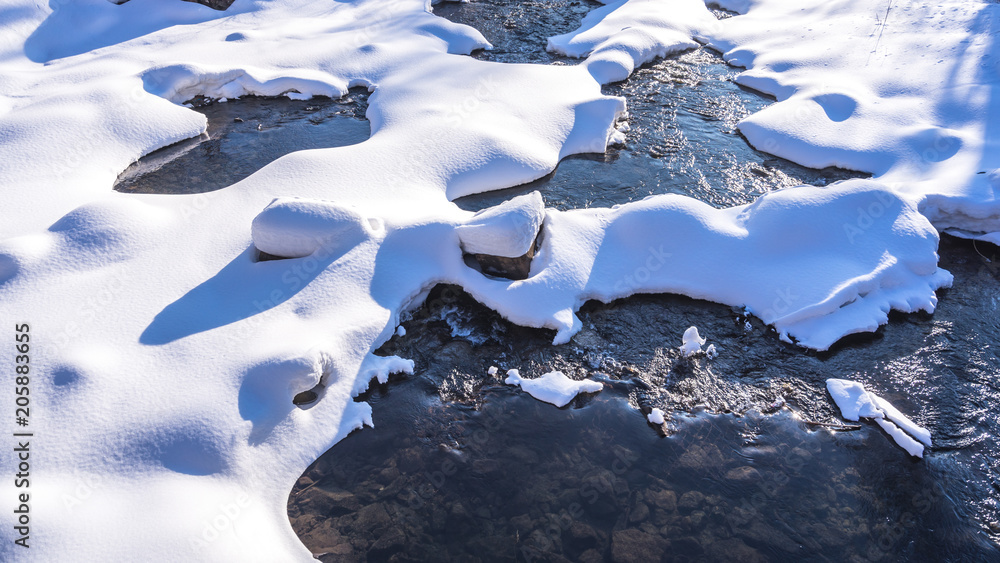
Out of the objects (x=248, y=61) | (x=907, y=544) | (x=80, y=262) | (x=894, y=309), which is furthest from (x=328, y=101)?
(x=907, y=544)

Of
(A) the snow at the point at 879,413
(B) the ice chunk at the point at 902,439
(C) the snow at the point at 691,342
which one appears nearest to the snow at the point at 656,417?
(C) the snow at the point at 691,342

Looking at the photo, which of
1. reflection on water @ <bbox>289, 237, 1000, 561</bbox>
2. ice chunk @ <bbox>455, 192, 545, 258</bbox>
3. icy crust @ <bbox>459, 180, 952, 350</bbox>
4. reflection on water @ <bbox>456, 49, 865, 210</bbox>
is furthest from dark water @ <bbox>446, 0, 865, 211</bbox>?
reflection on water @ <bbox>289, 237, 1000, 561</bbox>

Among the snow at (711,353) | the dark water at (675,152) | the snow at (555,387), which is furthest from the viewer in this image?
the dark water at (675,152)

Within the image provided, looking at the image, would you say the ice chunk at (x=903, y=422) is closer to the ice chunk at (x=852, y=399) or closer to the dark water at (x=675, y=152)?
the ice chunk at (x=852, y=399)

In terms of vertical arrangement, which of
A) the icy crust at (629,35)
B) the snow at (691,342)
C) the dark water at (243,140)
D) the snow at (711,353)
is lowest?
the snow at (711,353)

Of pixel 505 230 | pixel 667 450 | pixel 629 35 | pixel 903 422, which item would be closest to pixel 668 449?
pixel 667 450

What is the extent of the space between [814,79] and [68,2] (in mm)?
14441

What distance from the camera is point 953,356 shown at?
588 cm

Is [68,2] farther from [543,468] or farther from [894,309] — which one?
[894,309]

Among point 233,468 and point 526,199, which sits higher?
point 526,199

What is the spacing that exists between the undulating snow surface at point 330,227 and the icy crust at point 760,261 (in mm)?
28

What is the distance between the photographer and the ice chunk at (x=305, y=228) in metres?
6.31

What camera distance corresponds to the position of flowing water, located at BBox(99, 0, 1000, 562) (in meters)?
4.50

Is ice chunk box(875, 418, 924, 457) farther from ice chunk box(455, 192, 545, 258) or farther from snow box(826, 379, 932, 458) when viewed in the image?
ice chunk box(455, 192, 545, 258)
